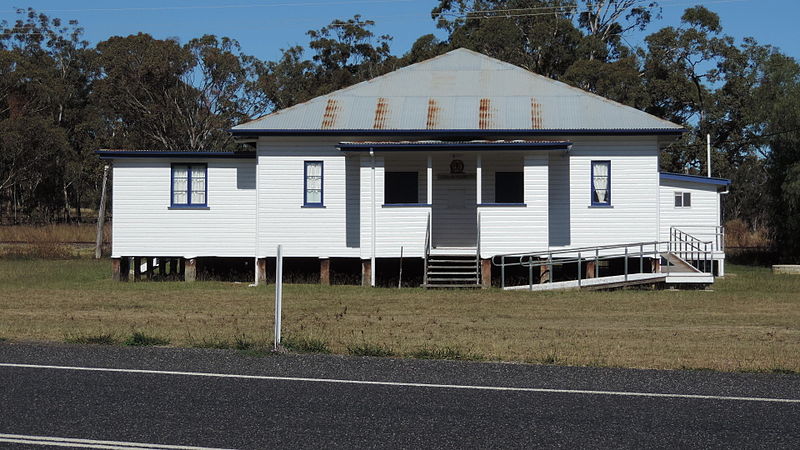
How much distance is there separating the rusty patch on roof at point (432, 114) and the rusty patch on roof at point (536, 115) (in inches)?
100

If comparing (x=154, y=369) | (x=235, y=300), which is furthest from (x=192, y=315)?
(x=154, y=369)

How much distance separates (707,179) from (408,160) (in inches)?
379

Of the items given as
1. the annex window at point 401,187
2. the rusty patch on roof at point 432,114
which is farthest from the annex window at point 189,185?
the rusty patch on roof at point 432,114

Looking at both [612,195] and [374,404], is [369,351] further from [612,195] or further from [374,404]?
[612,195]

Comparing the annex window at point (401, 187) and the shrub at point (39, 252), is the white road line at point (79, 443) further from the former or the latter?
the shrub at point (39, 252)

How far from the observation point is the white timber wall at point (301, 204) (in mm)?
27438

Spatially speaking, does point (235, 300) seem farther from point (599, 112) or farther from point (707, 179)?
point (707, 179)

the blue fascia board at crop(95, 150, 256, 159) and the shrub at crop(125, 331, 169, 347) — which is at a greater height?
the blue fascia board at crop(95, 150, 256, 159)

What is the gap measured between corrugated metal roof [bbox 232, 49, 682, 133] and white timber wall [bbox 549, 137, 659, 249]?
2.13ft

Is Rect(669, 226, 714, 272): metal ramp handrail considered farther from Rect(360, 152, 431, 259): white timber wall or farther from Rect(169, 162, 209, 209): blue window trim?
Rect(169, 162, 209, 209): blue window trim

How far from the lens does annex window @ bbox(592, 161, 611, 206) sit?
27359mm

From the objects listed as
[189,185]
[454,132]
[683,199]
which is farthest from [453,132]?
[683,199]

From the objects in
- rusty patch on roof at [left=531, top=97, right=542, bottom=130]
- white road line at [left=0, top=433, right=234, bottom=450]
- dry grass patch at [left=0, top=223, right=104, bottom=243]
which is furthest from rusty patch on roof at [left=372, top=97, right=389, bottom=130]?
dry grass patch at [left=0, top=223, right=104, bottom=243]

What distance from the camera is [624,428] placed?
29.1ft
